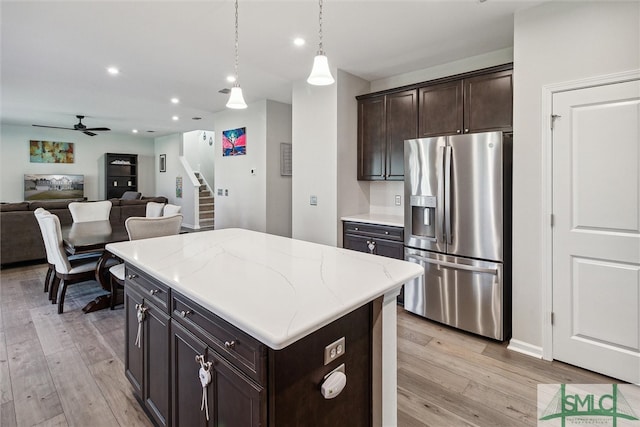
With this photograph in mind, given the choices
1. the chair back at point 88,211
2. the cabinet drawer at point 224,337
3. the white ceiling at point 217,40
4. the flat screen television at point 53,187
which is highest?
the white ceiling at point 217,40

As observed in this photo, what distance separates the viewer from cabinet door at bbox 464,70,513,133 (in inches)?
115

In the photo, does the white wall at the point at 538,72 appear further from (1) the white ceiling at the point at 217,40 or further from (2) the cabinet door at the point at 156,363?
(2) the cabinet door at the point at 156,363

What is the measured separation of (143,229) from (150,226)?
0.07 meters

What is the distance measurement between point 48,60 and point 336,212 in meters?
3.72

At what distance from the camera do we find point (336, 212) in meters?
3.87

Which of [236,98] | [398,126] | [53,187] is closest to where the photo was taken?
[236,98]

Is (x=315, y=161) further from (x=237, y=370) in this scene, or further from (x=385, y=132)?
(x=237, y=370)

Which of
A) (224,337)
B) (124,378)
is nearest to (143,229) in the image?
(124,378)

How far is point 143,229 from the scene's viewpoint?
311 cm

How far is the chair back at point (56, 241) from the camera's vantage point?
3189 millimetres

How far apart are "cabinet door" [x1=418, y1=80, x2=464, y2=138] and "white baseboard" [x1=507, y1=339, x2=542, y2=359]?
198 cm

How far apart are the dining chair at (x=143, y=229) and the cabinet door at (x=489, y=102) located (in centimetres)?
314

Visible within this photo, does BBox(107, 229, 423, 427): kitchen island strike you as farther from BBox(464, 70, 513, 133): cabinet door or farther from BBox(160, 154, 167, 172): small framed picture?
BBox(160, 154, 167, 172): small framed picture

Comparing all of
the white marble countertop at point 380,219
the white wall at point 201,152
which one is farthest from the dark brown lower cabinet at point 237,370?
the white wall at point 201,152
